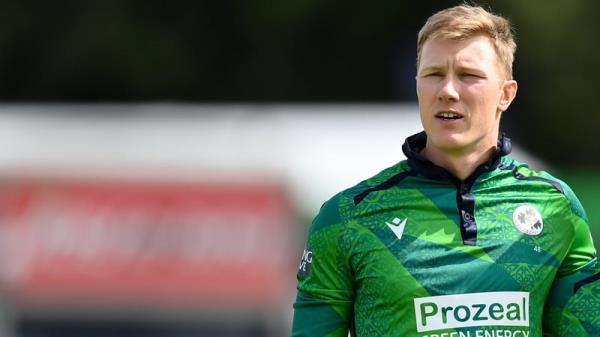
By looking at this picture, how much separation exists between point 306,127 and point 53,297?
12.4 feet

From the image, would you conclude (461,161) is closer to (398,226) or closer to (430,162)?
(430,162)

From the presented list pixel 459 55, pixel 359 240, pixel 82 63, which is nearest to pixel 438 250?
pixel 359 240

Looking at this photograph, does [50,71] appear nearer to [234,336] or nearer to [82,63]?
[82,63]

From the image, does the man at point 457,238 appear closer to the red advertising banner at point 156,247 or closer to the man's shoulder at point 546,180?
the man's shoulder at point 546,180

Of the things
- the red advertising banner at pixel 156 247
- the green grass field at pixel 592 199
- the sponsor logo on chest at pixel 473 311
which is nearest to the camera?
the sponsor logo on chest at pixel 473 311

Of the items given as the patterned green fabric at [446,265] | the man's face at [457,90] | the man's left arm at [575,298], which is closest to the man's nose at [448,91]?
the man's face at [457,90]

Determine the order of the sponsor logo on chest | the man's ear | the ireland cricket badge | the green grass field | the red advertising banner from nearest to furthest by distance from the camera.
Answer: the sponsor logo on chest, the ireland cricket badge, the man's ear, the red advertising banner, the green grass field

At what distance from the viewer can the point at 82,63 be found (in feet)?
77.0

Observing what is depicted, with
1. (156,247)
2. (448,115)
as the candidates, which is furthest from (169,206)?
(448,115)

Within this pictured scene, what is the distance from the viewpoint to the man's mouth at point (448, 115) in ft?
13.9

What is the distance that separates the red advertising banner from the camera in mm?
13453

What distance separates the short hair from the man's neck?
259mm

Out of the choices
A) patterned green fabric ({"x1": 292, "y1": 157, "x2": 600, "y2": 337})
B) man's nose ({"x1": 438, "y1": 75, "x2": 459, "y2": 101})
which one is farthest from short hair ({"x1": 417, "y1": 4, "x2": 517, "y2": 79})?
patterned green fabric ({"x1": 292, "y1": 157, "x2": 600, "y2": 337})

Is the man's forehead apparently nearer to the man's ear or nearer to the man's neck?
the man's ear
